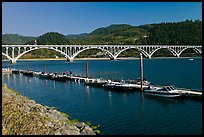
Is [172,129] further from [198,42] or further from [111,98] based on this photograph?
[198,42]

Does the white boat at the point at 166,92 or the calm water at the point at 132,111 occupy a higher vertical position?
the white boat at the point at 166,92

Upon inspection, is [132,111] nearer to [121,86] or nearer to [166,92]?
[166,92]

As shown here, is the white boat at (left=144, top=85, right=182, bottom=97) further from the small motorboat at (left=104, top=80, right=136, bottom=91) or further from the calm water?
the small motorboat at (left=104, top=80, right=136, bottom=91)

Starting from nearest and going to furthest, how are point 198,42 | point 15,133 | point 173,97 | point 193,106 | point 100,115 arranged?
1. point 15,133
2. point 100,115
3. point 193,106
4. point 173,97
5. point 198,42

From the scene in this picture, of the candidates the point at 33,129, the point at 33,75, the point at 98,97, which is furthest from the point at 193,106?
the point at 33,75

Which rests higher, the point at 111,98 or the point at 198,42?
the point at 198,42

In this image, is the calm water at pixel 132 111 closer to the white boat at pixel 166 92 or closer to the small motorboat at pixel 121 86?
the white boat at pixel 166 92

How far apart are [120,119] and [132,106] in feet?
20.4

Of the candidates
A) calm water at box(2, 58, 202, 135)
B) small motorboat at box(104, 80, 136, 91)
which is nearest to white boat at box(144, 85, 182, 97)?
calm water at box(2, 58, 202, 135)

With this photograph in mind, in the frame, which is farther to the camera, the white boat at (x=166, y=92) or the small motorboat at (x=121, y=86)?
the small motorboat at (x=121, y=86)

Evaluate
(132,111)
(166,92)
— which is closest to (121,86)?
(166,92)

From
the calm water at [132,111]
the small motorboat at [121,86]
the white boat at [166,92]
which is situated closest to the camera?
the calm water at [132,111]

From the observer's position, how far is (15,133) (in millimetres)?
10188

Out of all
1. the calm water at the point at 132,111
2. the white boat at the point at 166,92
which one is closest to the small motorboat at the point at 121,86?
the calm water at the point at 132,111
